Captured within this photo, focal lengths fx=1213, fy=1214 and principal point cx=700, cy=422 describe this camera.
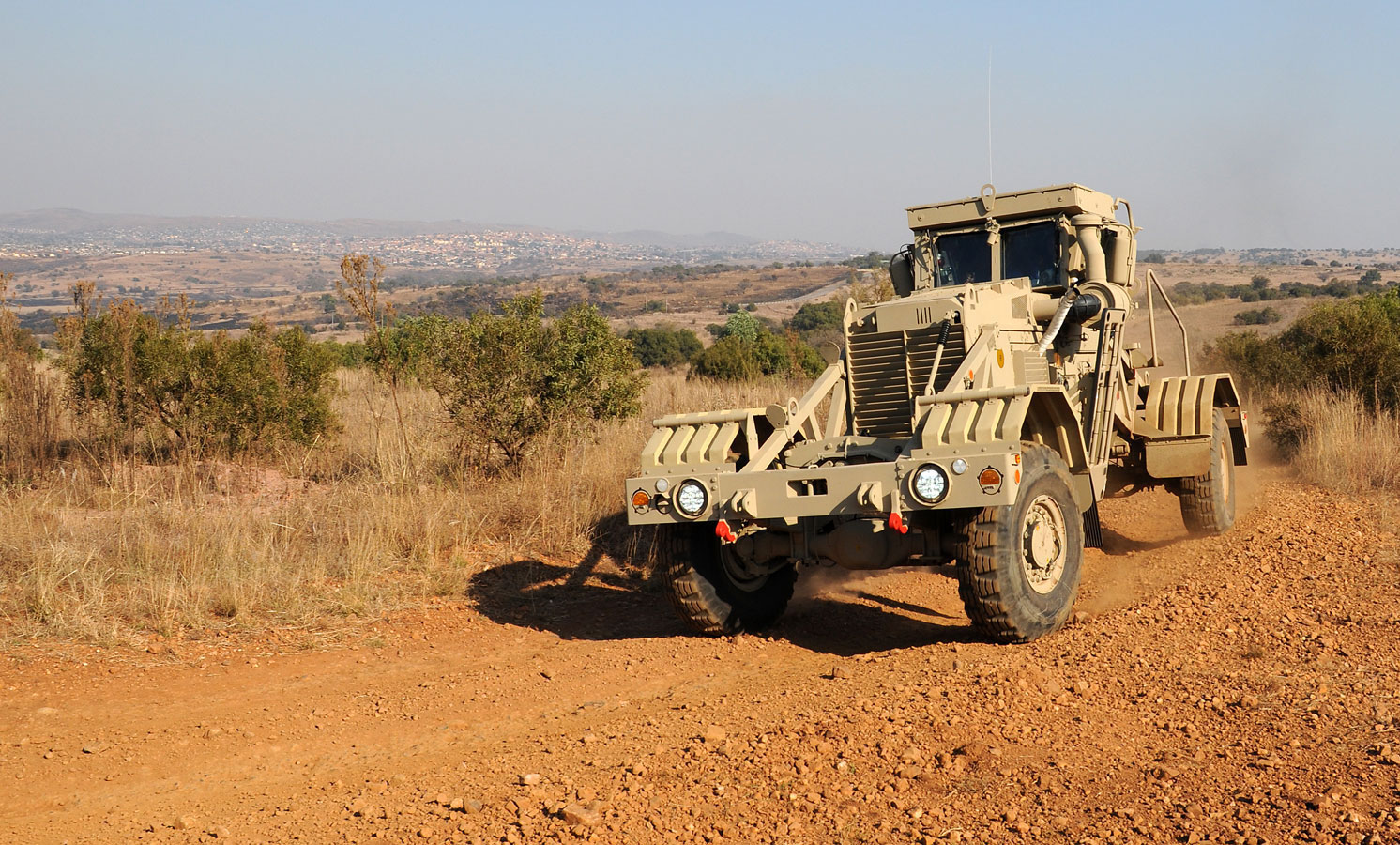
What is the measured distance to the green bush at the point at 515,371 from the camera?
11672 mm

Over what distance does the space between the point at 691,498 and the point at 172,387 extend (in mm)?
7506

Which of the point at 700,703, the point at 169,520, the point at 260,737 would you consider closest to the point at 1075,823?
the point at 700,703

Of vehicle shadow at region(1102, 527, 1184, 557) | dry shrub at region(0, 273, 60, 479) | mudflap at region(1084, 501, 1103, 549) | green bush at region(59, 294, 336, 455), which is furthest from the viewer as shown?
green bush at region(59, 294, 336, 455)

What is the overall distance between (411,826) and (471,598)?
4280 mm

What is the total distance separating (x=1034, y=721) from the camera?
17.4ft

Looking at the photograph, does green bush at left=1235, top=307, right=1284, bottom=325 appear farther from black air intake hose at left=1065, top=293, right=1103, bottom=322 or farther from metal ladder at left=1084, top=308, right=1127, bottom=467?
black air intake hose at left=1065, top=293, right=1103, bottom=322

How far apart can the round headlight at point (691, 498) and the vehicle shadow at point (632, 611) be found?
1115mm

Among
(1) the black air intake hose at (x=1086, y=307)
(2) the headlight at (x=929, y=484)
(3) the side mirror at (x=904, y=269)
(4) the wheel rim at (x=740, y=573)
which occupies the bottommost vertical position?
(4) the wheel rim at (x=740, y=573)

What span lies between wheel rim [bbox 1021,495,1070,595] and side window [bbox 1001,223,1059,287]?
2609 mm

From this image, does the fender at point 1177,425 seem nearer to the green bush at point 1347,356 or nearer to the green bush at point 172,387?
the green bush at point 1347,356

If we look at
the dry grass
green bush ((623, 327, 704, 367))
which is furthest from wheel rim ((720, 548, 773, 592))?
green bush ((623, 327, 704, 367))

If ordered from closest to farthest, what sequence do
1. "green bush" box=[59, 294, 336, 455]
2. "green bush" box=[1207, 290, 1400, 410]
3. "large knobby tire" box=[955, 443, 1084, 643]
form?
"large knobby tire" box=[955, 443, 1084, 643]
"green bush" box=[59, 294, 336, 455]
"green bush" box=[1207, 290, 1400, 410]

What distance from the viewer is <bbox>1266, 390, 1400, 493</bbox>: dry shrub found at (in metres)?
11.0

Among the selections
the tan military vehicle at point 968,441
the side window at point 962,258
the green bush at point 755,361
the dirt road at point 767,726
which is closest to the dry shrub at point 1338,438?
the tan military vehicle at point 968,441
